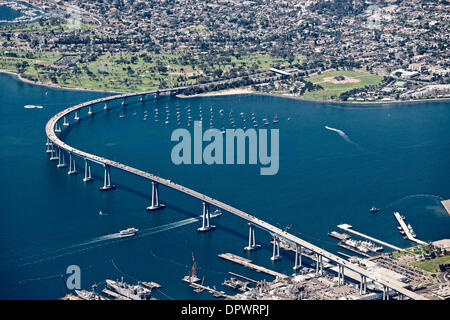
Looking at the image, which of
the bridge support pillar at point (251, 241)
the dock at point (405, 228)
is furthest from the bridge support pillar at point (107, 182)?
the dock at point (405, 228)

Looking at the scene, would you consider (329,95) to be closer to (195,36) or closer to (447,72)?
(447,72)

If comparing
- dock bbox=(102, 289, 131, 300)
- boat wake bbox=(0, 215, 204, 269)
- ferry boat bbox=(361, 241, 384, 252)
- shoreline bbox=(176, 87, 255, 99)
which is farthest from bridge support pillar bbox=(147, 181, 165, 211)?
shoreline bbox=(176, 87, 255, 99)

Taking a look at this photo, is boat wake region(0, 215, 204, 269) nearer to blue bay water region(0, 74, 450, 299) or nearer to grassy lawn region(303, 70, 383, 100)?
blue bay water region(0, 74, 450, 299)

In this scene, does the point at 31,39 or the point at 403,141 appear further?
the point at 31,39

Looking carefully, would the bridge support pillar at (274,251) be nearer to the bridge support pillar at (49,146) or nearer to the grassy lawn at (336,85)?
the bridge support pillar at (49,146)
